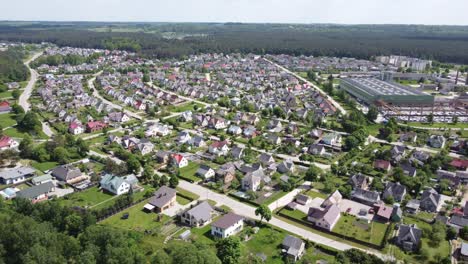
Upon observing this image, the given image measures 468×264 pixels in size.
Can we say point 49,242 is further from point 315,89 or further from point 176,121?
point 315,89

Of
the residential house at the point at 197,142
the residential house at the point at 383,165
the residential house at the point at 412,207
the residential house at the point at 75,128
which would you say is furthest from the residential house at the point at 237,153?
the residential house at the point at 75,128

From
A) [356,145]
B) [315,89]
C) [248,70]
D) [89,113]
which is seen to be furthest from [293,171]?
[248,70]

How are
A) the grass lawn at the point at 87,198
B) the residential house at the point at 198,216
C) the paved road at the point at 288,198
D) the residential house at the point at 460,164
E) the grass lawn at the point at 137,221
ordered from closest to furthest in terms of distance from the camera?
the grass lawn at the point at 137,221, the residential house at the point at 198,216, the paved road at the point at 288,198, the grass lawn at the point at 87,198, the residential house at the point at 460,164

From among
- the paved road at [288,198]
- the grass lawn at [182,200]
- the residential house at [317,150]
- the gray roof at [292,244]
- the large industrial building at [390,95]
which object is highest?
the large industrial building at [390,95]

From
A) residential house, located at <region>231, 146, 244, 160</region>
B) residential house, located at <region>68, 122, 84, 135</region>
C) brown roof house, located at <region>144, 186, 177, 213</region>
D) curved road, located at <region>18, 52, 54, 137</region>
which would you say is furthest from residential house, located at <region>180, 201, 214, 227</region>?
curved road, located at <region>18, 52, 54, 137</region>

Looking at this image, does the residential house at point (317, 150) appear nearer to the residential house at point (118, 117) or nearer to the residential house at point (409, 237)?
the residential house at point (409, 237)

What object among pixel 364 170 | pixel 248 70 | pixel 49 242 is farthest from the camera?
pixel 248 70

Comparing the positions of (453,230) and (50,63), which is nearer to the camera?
(453,230)
